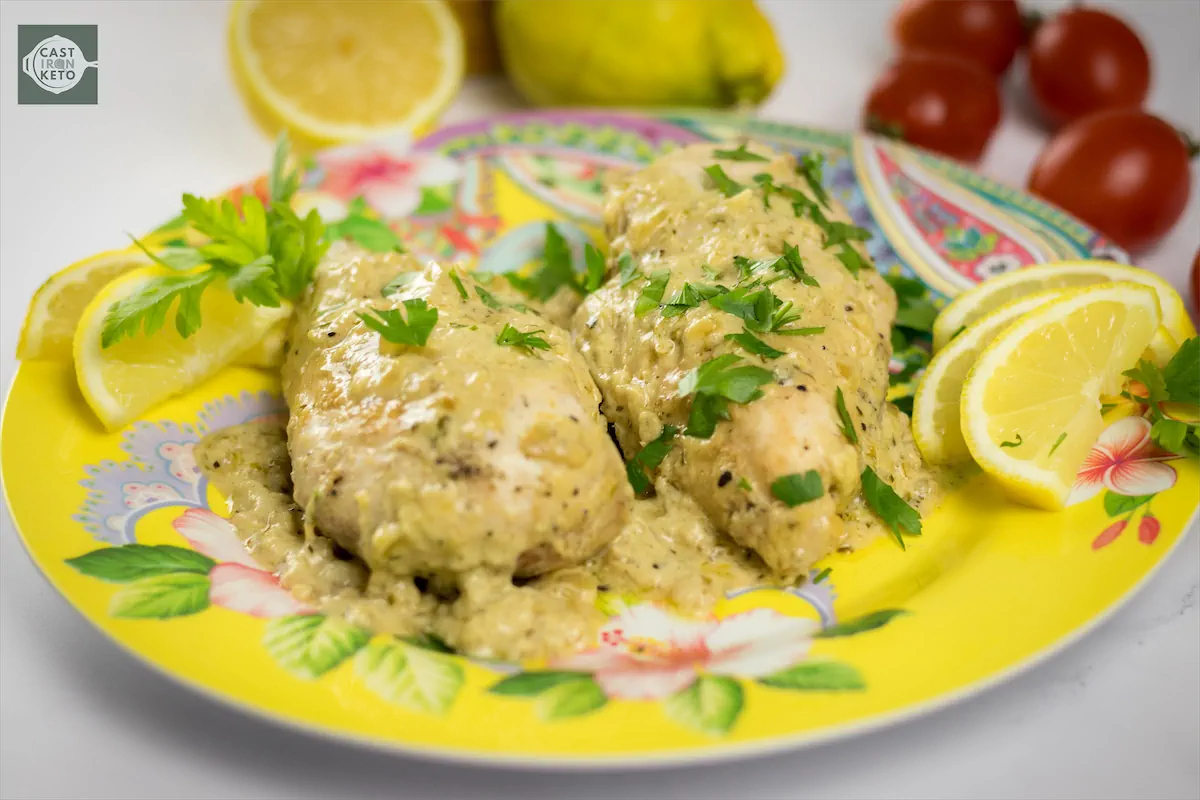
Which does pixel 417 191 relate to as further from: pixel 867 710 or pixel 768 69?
pixel 867 710

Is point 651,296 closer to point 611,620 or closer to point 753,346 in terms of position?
point 753,346

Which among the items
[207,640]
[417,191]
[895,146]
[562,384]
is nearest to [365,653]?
[207,640]

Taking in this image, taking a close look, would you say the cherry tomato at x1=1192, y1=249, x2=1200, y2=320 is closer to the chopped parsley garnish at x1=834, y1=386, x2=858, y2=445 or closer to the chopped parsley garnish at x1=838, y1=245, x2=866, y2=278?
the chopped parsley garnish at x1=838, y1=245, x2=866, y2=278

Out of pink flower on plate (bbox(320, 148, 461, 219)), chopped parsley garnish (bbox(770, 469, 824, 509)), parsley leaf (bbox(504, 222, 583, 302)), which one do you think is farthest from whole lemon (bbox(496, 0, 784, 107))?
chopped parsley garnish (bbox(770, 469, 824, 509))

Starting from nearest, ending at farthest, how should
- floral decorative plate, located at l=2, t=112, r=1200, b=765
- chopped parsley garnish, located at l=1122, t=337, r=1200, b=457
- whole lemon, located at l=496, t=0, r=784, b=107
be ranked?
floral decorative plate, located at l=2, t=112, r=1200, b=765 → chopped parsley garnish, located at l=1122, t=337, r=1200, b=457 → whole lemon, located at l=496, t=0, r=784, b=107

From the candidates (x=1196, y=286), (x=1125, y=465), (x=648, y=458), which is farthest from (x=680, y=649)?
(x=1196, y=286)
